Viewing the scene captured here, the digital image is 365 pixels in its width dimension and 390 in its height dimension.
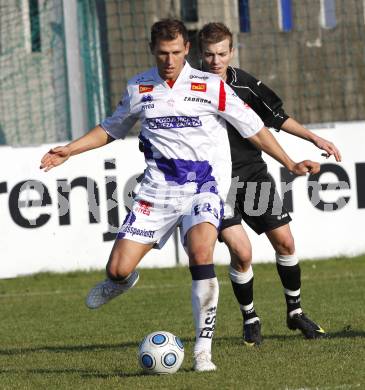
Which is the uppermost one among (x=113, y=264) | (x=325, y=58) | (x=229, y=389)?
(x=325, y=58)

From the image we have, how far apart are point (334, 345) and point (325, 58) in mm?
8679

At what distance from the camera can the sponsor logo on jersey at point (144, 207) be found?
7.15 m

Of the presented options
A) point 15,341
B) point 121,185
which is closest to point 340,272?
point 121,185

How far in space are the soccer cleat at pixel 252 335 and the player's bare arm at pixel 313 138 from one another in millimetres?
1384

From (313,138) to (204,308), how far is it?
5.24 ft

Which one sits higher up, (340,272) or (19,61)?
(19,61)

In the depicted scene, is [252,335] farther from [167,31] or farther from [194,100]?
[167,31]

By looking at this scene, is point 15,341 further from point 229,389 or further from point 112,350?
point 229,389

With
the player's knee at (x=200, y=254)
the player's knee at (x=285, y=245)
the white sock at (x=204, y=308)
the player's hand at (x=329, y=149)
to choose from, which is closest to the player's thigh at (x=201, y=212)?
the player's knee at (x=200, y=254)

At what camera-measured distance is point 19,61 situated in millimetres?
15523

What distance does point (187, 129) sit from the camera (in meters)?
7.05

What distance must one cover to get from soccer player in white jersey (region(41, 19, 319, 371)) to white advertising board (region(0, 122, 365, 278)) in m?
6.19

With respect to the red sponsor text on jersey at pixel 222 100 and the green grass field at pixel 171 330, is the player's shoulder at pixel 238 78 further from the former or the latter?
the green grass field at pixel 171 330

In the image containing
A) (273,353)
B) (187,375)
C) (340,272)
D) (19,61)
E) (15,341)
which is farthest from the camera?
(19,61)
